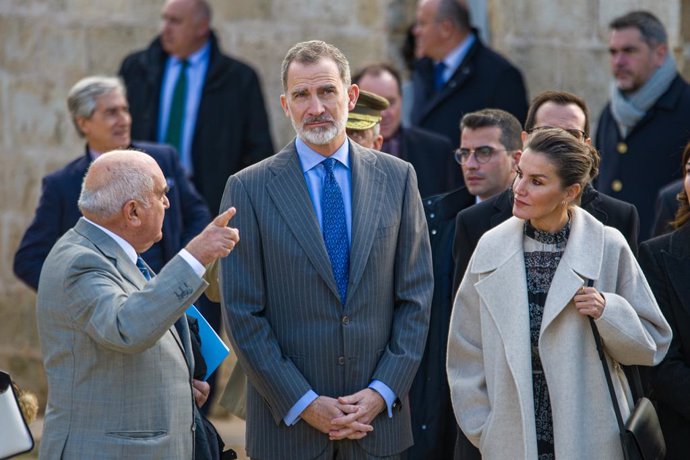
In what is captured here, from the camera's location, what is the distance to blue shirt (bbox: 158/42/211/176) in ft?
29.6

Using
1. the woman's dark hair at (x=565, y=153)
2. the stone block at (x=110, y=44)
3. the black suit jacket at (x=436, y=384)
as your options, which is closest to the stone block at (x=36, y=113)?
the stone block at (x=110, y=44)

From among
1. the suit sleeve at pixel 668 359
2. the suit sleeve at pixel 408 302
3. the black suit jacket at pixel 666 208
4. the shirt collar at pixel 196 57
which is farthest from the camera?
the shirt collar at pixel 196 57

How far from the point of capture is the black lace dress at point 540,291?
5.11 m

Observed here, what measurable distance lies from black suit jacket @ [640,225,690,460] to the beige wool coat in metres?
0.44

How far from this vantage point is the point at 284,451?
523cm

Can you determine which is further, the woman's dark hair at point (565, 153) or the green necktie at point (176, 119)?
the green necktie at point (176, 119)

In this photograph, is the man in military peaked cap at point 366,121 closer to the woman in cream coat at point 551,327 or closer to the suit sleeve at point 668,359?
the woman in cream coat at point 551,327

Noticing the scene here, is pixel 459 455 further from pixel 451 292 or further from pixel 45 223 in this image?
pixel 45 223

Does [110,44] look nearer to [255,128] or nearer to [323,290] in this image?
[255,128]

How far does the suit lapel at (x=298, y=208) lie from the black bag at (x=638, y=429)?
0.93 metres

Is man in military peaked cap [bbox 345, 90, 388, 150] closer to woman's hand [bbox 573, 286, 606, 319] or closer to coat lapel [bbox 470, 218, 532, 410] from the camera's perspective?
coat lapel [bbox 470, 218, 532, 410]

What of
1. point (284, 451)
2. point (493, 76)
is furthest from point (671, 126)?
point (284, 451)

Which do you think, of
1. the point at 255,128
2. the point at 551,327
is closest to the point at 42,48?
the point at 255,128

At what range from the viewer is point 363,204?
5355mm
